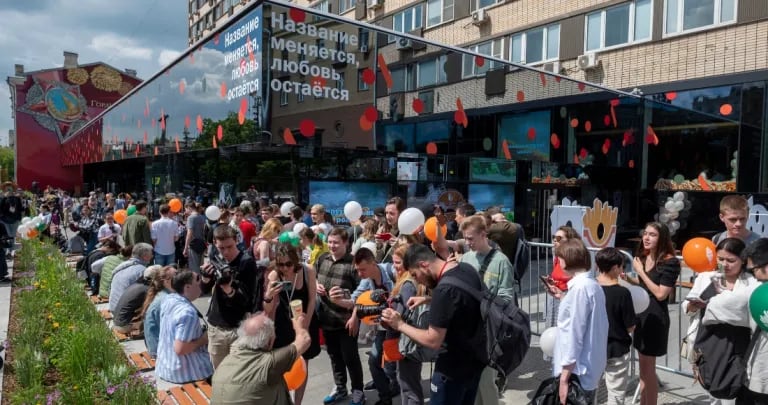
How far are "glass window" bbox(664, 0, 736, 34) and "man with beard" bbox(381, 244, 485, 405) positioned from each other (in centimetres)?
1374

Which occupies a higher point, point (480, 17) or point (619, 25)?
point (480, 17)

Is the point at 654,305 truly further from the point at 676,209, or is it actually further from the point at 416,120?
the point at 676,209

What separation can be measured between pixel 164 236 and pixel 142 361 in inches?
174

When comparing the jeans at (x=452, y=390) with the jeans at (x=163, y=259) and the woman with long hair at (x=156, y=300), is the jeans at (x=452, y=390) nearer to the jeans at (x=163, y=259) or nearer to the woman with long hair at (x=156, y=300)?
the woman with long hair at (x=156, y=300)

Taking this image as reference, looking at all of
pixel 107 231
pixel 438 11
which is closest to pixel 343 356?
pixel 107 231

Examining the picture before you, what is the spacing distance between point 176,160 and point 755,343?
1616 cm

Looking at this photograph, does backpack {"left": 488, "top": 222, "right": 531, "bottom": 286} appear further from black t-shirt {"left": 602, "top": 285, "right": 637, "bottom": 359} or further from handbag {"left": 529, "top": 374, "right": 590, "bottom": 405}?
handbag {"left": 529, "top": 374, "right": 590, "bottom": 405}

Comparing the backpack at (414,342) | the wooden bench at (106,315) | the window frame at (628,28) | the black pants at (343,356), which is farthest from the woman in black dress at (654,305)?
the window frame at (628,28)

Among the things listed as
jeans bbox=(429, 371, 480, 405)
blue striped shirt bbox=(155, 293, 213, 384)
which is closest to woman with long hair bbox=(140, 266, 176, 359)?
blue striped shirt bbox=(155, 293, 213, 384)

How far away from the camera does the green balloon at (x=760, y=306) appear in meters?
2.97

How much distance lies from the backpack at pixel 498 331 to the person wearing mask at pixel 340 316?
5.11 feet

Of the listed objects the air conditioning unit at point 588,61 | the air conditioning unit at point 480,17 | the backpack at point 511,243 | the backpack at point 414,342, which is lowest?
the backpack at point 414,342

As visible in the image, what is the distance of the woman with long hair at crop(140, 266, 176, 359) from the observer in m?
4.86

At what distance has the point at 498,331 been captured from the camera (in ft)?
10.3
